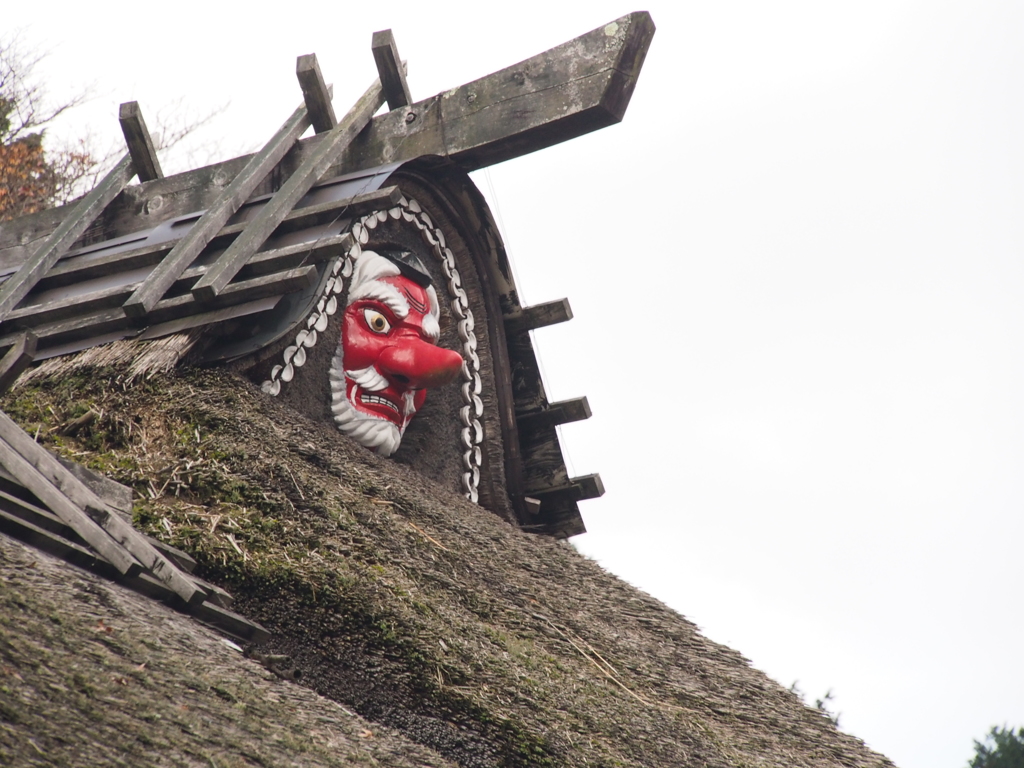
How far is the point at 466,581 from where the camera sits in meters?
4.20

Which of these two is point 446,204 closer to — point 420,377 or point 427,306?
point 427,306

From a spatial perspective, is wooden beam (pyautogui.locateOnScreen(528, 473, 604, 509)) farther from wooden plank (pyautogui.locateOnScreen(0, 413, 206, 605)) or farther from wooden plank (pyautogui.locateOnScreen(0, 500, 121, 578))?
wooden plank (pyautogui.locateOnScreen(0, 500, 121, 578))

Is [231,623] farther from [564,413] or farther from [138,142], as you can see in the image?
[138,142]

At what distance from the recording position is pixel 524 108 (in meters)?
5.87

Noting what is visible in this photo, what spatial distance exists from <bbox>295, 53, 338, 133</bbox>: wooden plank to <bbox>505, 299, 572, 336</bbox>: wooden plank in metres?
1.44

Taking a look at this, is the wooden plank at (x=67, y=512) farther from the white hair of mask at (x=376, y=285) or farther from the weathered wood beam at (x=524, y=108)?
the weathered wood beam at (x=524, y=108)

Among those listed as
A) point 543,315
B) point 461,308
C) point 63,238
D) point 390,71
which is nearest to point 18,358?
point 63,238

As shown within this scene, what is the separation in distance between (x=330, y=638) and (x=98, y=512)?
2.28 ft

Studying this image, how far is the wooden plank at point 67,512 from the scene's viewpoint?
2844 millimetres

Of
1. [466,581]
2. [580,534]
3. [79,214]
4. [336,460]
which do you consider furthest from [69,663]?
[580,534]

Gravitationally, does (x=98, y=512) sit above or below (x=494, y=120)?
below

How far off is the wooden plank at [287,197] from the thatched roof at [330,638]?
437mm

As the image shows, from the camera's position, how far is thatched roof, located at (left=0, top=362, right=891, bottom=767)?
→ 229 cm

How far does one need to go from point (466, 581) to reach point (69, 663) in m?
2.08
